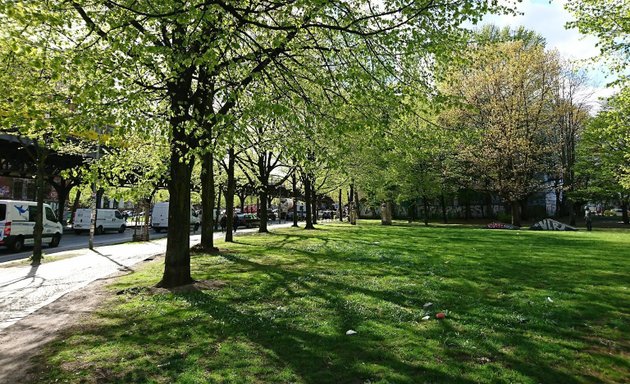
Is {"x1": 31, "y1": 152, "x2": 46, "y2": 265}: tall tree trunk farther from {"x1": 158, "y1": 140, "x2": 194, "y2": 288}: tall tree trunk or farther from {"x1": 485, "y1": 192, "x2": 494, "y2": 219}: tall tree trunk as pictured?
{"x1": 485, "y1": 192, "x2": 494, "y2": 219}: tall tree trunk

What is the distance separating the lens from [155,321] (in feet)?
22.4

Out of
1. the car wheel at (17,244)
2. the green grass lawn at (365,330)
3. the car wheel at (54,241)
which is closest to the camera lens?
the green grass lawn at (365,330)

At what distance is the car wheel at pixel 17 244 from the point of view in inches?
770

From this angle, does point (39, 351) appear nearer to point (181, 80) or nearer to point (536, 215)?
point (181, 80)

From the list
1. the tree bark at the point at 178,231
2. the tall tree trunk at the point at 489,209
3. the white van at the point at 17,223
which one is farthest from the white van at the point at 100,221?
the tall tree trunk at the point at 489,209

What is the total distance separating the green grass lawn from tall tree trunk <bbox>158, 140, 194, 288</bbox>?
1.87 feet

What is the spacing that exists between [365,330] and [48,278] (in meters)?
10.4

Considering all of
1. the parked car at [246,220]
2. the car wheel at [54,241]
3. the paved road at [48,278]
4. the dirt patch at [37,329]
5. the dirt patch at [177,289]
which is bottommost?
the dirt patch at [37,329]

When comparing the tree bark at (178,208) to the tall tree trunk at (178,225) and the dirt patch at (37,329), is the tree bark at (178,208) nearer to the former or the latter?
the tall tree trunk at (178,225)

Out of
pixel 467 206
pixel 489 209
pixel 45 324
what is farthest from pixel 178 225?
pixel 489 209

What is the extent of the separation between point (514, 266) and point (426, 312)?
573cm

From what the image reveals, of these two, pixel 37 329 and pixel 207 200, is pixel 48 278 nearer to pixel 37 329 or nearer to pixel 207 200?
pixel 207 200

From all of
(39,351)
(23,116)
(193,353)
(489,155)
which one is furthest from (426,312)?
(489,155)

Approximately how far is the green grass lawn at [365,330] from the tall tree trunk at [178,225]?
Answer: 0.57 m
